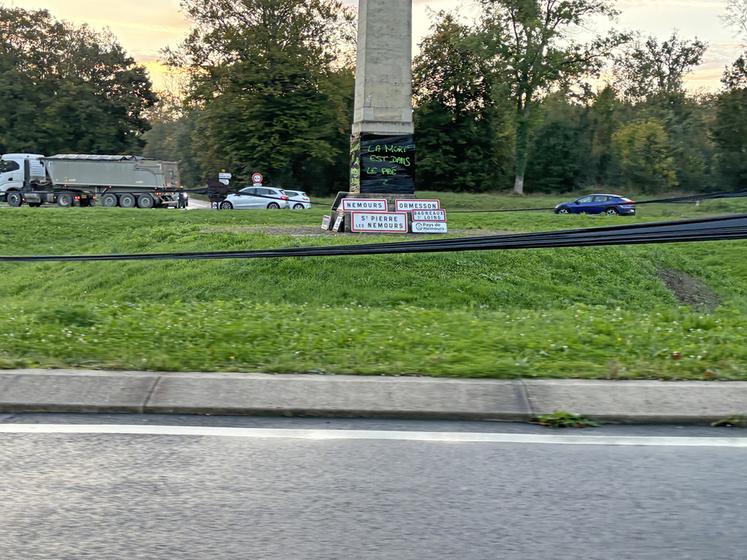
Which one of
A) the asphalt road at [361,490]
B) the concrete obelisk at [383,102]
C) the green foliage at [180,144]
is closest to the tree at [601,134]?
the green foliage at [180,144]

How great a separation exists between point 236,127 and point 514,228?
37.9m

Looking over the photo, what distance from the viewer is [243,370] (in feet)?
19.8

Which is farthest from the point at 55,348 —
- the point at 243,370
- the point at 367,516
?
the point at 367,516

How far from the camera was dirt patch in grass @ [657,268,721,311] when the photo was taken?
16.8m

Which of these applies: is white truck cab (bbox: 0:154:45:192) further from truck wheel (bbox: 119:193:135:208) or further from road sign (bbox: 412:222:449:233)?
road sign (bbox: 412:222:449:233)

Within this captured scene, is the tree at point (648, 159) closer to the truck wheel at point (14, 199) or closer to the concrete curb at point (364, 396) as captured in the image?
the truck wheel at point (14, 199)

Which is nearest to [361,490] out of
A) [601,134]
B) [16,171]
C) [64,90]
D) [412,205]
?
[412,205]

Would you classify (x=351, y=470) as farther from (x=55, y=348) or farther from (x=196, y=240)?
(x=196, y=240)

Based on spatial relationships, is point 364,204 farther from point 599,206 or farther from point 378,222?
point 599,206

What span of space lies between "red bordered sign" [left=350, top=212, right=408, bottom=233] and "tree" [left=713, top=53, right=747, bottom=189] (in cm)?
4737

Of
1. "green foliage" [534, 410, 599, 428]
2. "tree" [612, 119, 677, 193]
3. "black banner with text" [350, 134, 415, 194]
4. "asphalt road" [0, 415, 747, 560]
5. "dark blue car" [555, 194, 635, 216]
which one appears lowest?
"asphalt road" [0, 415, 747, 560]

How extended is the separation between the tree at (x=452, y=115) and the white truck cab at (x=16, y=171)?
30.4 meters

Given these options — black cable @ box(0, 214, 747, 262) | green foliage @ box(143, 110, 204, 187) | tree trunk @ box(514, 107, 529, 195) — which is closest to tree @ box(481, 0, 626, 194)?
tree trunk @ box(514, 107, 529, 195)

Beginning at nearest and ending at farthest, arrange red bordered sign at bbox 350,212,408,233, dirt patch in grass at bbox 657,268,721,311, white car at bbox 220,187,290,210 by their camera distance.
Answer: dirt patch in grass at bbox 657,268,721,311 < red bordered sign at bbox 350,212,408,233 < white car at bbox 220,187,290,210
